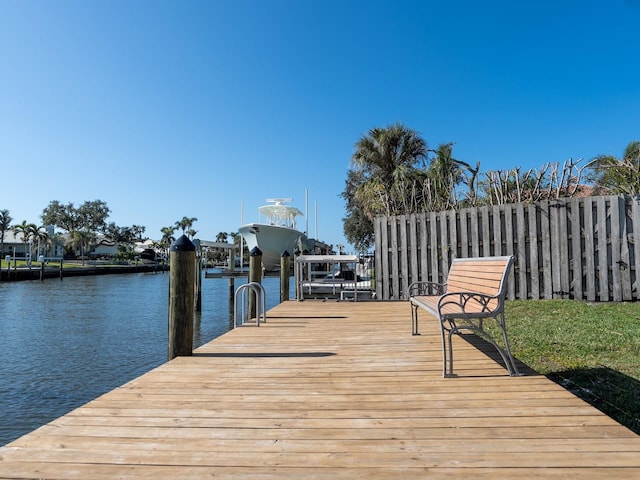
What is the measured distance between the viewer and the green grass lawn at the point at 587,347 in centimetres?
388

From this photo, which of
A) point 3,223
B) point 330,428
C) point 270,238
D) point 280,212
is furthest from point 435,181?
point 3,223

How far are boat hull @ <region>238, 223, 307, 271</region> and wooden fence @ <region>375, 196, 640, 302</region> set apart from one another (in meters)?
18.7

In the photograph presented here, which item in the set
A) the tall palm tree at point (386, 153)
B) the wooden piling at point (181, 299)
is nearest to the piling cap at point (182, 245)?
the wooden piling at point (181, 299)

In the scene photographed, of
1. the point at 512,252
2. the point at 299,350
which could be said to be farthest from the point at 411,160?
the point at 299,350

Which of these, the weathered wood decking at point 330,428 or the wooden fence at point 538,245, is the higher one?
the wooden fence at point 538,245

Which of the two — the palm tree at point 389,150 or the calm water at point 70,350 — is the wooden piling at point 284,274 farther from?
the palm tree at point 389,150

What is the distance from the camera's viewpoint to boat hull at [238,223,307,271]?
28734 millimetres

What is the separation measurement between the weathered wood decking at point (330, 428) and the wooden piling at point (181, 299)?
38 cm

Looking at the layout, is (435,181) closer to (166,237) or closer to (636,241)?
(636,241)

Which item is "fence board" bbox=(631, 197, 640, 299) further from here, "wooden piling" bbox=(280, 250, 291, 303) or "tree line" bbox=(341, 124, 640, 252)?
"wooden piling" bbox=(280, 250, 291, 303)

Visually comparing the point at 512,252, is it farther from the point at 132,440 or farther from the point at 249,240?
the point at 249,240

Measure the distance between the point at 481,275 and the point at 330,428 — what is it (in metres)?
2.61

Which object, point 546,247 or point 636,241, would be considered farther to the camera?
point 546,247

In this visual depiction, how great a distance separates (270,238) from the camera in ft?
96.0
